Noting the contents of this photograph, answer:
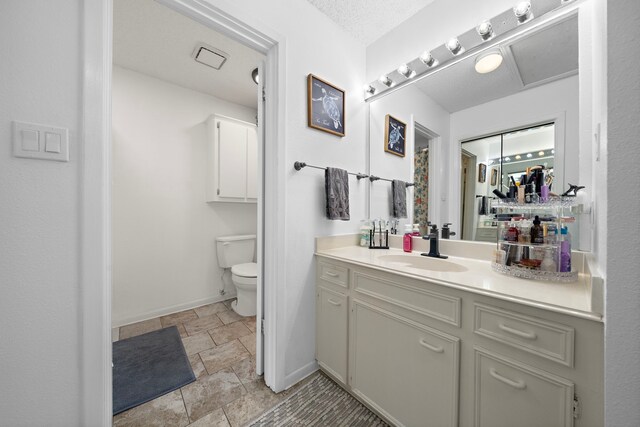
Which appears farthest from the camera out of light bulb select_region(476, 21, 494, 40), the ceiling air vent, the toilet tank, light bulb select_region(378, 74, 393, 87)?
the toilet tank

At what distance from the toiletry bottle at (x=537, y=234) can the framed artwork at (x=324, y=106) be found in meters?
1.18

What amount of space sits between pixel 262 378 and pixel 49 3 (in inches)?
77.3

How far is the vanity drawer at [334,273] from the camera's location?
1266 millimetres

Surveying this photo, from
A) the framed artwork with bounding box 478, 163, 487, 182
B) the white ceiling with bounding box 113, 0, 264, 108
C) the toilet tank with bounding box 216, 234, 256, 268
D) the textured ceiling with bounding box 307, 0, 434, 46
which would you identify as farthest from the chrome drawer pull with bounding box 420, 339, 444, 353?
the toilet tank with bounding box 216, 234, 256, 268

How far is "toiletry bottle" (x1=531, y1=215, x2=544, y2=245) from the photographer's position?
94 cm

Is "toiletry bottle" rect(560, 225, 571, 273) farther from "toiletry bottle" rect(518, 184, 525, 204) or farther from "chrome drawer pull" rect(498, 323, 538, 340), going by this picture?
"chrome drawer pull" rect(498, 323, 538, 340)

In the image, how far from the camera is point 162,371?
4.82 feet

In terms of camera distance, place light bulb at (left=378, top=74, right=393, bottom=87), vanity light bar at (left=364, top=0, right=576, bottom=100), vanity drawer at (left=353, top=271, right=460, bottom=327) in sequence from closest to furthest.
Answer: vanity drawer at (left=353, top=271, right=460, bottom=327) → vanity light bar at (left=364, top=0, right=576, bottom=100) → light bulb at (left=378, top=74, right=393, bottom=87)

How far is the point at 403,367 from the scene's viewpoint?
100 centimetres

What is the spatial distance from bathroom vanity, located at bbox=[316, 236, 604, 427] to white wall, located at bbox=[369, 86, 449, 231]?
503mm

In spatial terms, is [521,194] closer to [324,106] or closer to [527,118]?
[527,118]

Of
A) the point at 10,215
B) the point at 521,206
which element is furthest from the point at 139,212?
the point at 521,206

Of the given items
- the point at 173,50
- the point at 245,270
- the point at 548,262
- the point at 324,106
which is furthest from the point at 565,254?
the point at 173,50

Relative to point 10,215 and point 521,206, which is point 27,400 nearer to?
point 10,215
